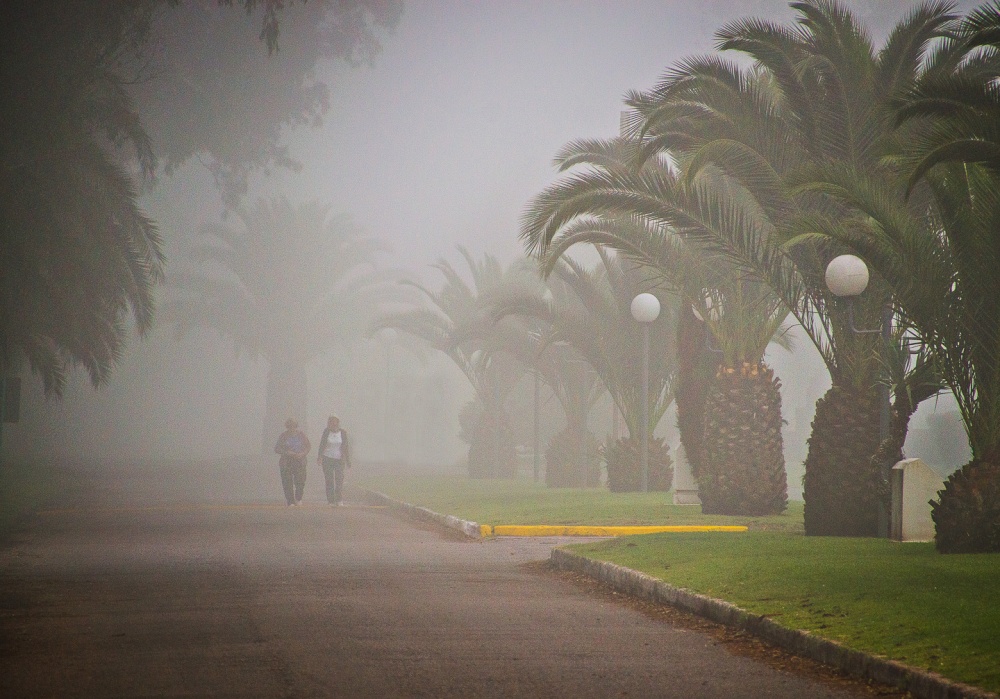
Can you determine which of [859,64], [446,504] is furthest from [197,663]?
[446,504]

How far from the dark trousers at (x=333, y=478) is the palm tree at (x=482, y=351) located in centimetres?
888

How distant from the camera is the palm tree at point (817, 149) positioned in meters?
15.1

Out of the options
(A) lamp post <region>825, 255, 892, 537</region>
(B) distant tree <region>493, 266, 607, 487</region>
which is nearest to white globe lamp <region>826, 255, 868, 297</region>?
(A) lamp post <region>825, 255, 892, 537</region>

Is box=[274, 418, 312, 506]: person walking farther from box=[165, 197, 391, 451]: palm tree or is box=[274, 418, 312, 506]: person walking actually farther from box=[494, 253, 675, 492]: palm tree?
box=[165, 197, 391, 451]: palm tree

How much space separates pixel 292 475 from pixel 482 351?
45.9 feet

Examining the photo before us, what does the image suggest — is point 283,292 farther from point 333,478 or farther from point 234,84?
point 333,478

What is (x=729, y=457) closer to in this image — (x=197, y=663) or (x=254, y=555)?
(x=254, y=555)

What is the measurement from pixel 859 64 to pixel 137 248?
1972 cm

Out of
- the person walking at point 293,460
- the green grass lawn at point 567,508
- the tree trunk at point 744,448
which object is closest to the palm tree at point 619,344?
the green grass lawn at point 567,508

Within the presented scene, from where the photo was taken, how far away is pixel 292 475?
25156 millimetres

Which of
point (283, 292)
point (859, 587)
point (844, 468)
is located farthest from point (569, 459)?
point (283, 292)

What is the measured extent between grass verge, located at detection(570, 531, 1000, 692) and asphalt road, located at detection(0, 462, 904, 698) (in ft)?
1.62

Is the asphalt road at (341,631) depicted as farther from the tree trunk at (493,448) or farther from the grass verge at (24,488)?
the tree trunk at (493,448)

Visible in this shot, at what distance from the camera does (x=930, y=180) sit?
1274 centimetres
